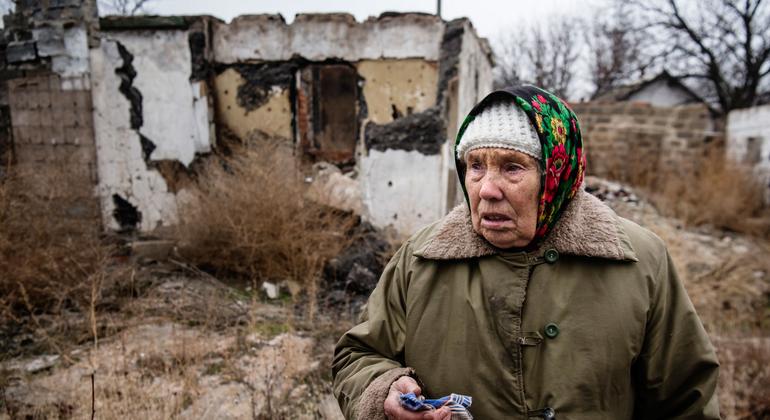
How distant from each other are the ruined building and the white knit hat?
4986mm

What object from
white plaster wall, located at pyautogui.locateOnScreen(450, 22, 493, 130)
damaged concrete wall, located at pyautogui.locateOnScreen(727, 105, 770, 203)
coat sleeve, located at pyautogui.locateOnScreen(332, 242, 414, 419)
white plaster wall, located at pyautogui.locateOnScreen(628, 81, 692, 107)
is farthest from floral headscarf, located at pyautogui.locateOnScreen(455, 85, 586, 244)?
white plaster wall, located at pyautogui.locateOnScreen(628, 81, 692, 107)

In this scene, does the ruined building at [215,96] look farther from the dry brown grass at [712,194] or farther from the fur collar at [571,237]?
the dry brown grass at [712,194]

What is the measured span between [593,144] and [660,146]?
1453 millimetres

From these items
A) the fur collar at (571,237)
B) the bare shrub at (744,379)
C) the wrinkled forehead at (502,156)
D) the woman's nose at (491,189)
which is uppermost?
the wrinkled forehead at (502,156)

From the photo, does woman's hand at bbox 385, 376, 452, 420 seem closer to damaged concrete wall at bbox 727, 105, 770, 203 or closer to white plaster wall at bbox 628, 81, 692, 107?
damaged concrete wall at bbox 727, 105, 770, 203

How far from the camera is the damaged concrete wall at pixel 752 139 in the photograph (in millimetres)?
9805

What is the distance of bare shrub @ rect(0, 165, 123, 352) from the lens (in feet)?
13.0

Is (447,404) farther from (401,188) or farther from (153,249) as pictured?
(153,249)

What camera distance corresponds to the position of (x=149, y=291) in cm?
460

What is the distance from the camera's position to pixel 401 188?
21.0 feet

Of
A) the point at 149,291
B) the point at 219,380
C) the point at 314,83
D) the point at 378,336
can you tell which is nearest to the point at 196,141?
the point at 314,83

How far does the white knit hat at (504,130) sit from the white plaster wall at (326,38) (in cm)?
525

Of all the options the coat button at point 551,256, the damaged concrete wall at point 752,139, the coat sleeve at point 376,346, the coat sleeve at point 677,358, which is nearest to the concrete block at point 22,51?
the coat sleeve at point 376,346

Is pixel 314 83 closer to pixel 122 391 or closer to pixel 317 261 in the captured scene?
pixel 317 261
